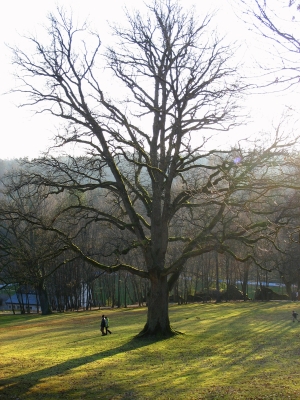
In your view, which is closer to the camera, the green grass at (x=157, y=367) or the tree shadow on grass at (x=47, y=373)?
the green grass at (x=157, y=367)

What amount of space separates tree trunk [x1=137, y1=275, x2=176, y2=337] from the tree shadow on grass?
1.78 feet

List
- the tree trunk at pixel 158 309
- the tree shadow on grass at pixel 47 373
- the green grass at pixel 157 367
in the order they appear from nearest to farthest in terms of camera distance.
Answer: the green grass at pixel 157 367, the tree shadow on grass at pixel 47 373, the tree trunk at pixel 158 309

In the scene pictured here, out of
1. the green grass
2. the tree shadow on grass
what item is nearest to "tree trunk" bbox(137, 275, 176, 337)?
the tree shadow on grass

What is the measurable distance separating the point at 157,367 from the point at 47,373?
3.54m

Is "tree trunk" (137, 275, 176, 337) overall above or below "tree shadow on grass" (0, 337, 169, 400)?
above

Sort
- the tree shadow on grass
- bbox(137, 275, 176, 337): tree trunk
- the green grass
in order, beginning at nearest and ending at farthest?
the green grass
the tree shadow on grass
bbox(137, 275, 176, 337): tree trunk

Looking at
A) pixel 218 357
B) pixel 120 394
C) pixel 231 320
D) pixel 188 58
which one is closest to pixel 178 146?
pixel 188 58

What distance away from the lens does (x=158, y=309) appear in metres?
22.0

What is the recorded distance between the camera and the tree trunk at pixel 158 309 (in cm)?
2188

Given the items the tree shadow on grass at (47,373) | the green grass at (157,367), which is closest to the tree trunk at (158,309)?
the tree shadow on grass at (47,373)

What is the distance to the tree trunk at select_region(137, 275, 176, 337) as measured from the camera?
21875 millimetres

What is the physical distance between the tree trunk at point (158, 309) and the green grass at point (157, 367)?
Answer: 27.3 inches

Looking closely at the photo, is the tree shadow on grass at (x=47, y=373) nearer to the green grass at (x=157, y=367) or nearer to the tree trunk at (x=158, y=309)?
the green grass at (x=157, y=367)

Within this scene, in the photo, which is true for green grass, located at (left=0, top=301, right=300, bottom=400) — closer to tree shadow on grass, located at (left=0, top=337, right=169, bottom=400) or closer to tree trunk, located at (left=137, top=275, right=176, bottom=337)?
tree shadow on grass, located at (left=0, top=337, right=169, bottom=400)
